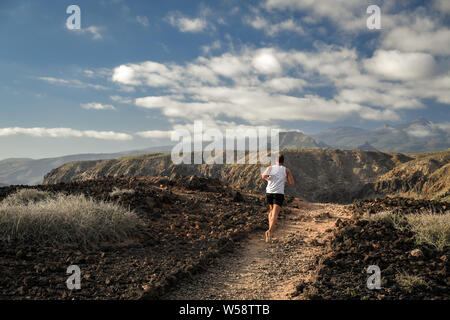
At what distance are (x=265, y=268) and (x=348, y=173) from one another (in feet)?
192

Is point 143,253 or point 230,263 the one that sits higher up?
point 143,253

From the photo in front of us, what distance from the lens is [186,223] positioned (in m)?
8.39

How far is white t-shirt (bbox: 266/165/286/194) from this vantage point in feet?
24.2

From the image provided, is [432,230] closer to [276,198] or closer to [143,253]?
[276,198]

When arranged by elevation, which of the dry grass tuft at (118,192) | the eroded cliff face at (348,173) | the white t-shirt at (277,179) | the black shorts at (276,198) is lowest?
the eroded cliff face at (348,173)

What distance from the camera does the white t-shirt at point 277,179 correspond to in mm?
7379

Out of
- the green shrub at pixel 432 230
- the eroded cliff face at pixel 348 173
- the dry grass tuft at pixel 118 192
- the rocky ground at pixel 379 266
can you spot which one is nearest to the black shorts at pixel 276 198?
the rocky ground at pixel 379 266

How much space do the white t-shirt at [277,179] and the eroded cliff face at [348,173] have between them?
33.3 m

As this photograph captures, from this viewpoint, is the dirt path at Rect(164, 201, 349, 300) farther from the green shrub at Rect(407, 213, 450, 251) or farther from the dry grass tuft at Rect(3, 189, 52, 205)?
the dry grass tuft at Rect(3, 189, 52, 205)

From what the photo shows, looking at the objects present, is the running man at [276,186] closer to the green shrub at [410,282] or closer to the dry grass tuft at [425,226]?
the dry grass tuft at [425,226]

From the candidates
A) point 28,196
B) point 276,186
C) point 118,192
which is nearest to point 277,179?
point 276,186

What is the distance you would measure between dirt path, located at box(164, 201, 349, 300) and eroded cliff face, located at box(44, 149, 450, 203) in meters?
Result: 33.3

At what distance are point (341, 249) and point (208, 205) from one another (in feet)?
17.9

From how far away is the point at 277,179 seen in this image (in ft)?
24.3
